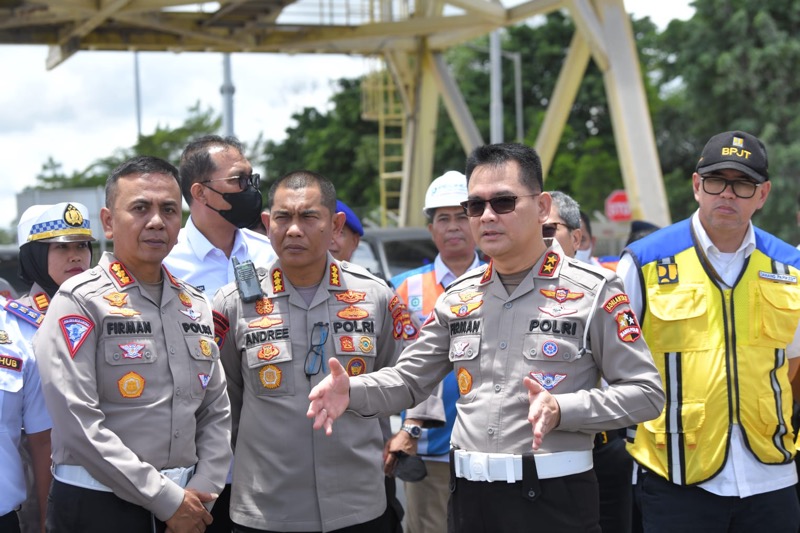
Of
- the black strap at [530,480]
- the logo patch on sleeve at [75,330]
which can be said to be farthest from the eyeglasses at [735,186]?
the logo patch on sleeve at [75,330]

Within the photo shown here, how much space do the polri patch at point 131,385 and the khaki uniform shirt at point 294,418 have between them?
52cm

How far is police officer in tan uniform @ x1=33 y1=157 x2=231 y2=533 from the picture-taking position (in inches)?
140

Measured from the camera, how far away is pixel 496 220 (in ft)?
12.1

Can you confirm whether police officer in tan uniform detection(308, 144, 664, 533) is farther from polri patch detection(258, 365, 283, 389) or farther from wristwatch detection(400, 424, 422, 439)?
wristwatch detection(400, 424, 422, 439)

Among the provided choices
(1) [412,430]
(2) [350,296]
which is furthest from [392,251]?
(2) [350,296]

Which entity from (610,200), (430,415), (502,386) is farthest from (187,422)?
(610,200)

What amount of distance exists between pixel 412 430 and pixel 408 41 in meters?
22.3

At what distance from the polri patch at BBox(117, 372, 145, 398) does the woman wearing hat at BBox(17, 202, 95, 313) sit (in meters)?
1.54

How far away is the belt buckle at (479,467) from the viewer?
11.7 feet

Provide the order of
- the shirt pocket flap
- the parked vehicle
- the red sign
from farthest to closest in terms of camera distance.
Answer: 1. the red sign
2. the parked vehicle
3. the shirt pocket flap

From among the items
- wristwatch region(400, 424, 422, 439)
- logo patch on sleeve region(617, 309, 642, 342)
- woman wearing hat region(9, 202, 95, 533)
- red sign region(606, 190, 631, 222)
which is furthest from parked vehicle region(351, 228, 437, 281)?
red sign region(606, 190, 631, 222)

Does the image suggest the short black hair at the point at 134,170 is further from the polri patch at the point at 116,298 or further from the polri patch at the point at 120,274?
the polri patch at the point at 116,298

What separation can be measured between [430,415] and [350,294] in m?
0.95

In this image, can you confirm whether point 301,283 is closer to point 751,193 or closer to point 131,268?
point 131,268
